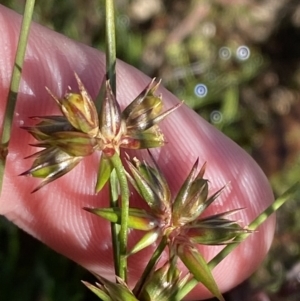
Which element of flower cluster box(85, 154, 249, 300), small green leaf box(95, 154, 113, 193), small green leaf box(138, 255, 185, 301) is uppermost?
small green leaf box(95, 154, 113, 193)

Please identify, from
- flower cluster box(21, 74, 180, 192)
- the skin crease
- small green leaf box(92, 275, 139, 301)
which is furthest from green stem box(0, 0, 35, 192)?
the skin crease

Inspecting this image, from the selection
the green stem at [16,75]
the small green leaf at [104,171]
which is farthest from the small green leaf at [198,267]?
the green stem at [16,75]

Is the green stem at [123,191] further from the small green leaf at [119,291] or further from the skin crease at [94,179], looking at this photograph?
the skin crease at [94,179]

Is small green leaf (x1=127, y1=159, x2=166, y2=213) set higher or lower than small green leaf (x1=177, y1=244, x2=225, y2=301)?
higher

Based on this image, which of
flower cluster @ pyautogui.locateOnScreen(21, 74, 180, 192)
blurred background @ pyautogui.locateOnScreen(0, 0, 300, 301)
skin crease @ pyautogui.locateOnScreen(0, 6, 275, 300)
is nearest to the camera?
→ flower cluster @ pyautogui.locateOnScreen(21, 74, 180, 192)

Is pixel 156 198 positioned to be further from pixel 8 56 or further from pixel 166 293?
pixel 8 56

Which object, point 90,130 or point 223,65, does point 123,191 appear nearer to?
point 90,130

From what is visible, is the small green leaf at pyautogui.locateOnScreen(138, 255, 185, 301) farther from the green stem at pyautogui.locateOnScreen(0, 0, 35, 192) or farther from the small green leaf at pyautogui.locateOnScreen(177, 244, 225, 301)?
the green stem at pyautogui.locateOnScreen(0, 0, 35, 192)

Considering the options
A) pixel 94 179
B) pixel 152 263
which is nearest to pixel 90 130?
pixel 152 263
